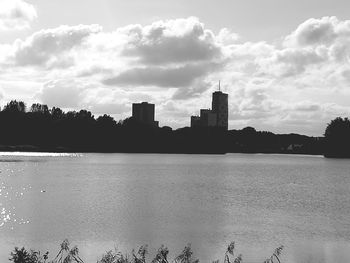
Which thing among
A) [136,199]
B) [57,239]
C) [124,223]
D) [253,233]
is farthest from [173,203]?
[57,239]

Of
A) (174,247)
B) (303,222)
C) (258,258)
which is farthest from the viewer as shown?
(303,222)

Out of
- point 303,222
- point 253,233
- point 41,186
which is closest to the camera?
point 253,233

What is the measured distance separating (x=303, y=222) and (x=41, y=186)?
5522 centimetres

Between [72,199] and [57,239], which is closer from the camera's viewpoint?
[57,239]

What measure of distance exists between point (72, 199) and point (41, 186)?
25.0 meters

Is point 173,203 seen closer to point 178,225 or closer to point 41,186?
point 178,225

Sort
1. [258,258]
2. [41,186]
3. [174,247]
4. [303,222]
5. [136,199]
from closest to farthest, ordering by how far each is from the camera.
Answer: [258,258], [174,247], [303,222], [136,199], [41,186]

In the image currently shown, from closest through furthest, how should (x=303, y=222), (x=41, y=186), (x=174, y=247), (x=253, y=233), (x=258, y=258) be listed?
(x=258, y=258), (x=174, y=247), (x=253, y=233), (x=303, y=222), (x=41, y=186)

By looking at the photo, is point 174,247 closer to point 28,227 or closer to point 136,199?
point 28,227

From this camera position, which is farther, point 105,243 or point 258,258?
point 105,243

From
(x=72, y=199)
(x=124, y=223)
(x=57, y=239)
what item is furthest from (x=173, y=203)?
(x=57, y=239)

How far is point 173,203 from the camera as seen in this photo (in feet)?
232

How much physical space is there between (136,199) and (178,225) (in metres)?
25.7

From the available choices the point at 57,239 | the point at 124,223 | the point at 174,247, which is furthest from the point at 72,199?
the point at 174,247
